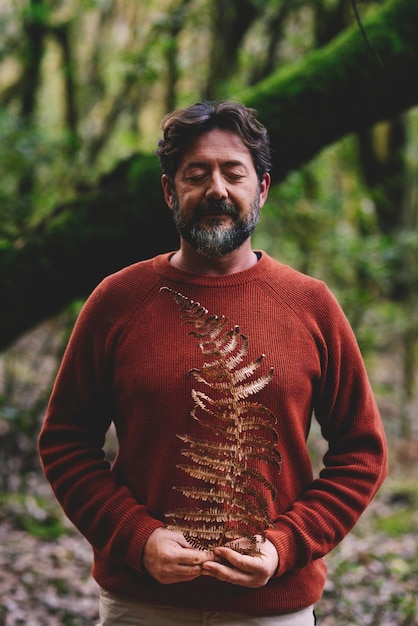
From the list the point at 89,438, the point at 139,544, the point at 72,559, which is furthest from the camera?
the point at 72,559

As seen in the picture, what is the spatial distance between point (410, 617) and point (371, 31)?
12.4 feet

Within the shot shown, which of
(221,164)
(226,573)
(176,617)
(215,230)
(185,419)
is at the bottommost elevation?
(176,617)

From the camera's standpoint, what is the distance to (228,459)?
6.28ft

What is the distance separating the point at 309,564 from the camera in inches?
85.1

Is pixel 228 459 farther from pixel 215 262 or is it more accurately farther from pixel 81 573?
pixel 81 573

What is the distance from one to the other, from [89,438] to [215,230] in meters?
0.88

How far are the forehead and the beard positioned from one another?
0.51ft

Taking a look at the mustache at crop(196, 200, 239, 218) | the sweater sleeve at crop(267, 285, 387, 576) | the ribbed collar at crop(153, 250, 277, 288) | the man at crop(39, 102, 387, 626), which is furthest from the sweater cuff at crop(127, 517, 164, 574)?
the mustache at crop(196, 200, 239, 218)

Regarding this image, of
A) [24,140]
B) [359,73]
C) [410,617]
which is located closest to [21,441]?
[24,140]

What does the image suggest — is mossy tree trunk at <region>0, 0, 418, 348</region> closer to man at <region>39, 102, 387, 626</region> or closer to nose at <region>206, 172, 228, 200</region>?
man at <region>39, 102, 387, 626</region>

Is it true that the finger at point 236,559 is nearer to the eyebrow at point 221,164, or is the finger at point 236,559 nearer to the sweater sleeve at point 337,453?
the sweater sleeve at point 337,453

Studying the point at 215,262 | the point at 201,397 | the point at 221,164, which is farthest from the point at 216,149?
the point at 201,397

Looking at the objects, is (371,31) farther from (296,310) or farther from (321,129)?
(296,310)

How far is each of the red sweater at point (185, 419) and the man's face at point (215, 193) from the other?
153mm
